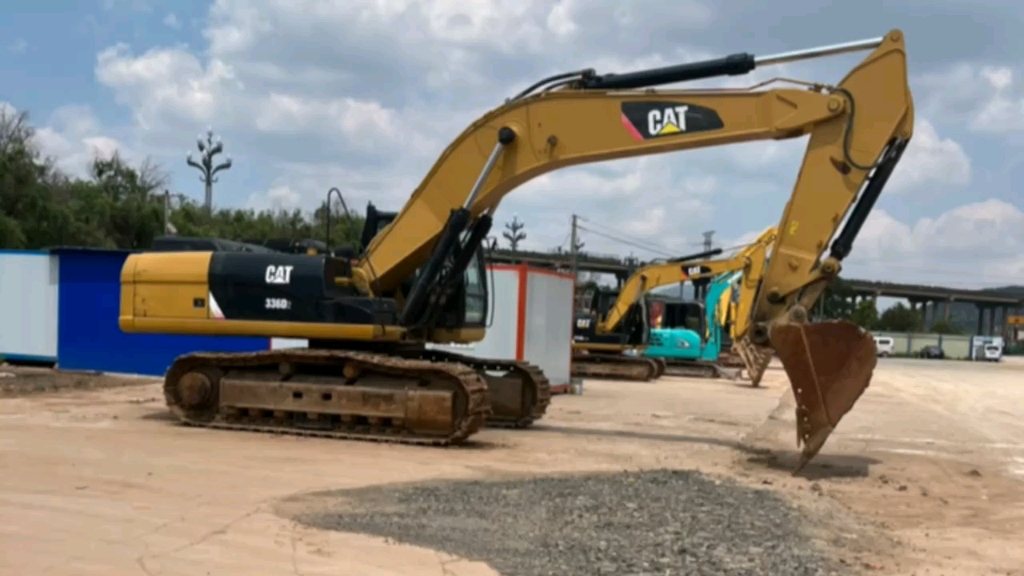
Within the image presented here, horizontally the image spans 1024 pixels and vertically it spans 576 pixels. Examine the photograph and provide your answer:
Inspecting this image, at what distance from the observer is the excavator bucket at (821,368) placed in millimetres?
10430

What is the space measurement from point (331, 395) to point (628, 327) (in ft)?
57.8

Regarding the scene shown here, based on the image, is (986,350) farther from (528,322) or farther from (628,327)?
(528,322)

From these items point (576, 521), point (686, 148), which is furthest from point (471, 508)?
point (686, 148)

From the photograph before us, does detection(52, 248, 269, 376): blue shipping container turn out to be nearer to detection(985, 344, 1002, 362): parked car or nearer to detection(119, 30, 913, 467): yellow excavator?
detection(119, 30, 913, 467): yellow excavator

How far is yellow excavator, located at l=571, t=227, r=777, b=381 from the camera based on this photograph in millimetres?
28047

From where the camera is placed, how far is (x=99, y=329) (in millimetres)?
20484

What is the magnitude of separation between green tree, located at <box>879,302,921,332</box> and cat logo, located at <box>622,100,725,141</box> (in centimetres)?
12571

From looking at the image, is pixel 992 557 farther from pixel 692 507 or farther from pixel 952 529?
pixel 692 507

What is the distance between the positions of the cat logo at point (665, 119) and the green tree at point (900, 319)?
12571cm

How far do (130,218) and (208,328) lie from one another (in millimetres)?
38867

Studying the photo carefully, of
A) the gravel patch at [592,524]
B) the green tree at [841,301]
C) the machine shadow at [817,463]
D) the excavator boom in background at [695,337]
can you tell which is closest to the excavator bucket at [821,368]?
the machine shadow at [817,463]

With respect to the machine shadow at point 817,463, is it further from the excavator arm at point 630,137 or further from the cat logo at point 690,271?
the cat logo at point 690,271

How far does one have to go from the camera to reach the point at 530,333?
2062 centimetres

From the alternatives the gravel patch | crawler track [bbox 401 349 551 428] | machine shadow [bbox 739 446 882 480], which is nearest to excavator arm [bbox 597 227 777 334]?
crawler track [bbox 401 349 551 428]
